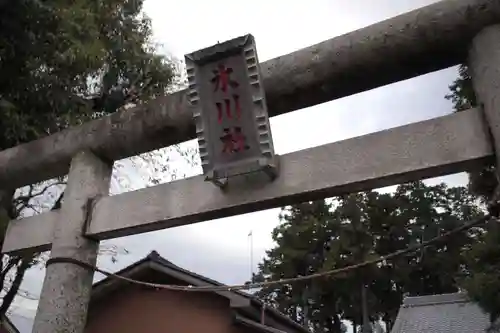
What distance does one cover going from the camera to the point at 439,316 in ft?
61.2

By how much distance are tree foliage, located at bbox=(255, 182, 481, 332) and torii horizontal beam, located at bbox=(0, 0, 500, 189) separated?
1095 inches

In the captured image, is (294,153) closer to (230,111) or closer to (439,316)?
(230,111)

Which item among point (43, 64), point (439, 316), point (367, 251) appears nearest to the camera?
point (43, 64)

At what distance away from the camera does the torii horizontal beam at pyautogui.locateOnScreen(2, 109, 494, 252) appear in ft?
8.36

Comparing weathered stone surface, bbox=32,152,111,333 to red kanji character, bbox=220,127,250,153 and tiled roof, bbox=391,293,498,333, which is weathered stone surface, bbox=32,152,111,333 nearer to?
red kanji character, bbox=220,127,250,153

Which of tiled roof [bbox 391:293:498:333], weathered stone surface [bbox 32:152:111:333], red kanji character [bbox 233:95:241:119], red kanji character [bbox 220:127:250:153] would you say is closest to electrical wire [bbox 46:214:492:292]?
weathered stone surface [bbox 32:152:111:333]

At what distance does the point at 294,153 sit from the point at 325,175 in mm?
277

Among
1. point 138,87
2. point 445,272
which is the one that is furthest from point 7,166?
point 445,272

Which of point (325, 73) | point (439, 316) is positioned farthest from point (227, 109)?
point (439, 316)

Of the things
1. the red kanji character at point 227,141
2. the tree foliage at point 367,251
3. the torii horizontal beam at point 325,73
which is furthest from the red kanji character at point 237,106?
the tree foliage at point 367,251

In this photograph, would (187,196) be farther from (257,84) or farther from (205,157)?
(257,84)

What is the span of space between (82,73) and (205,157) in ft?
11.4

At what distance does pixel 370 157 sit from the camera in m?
2.74

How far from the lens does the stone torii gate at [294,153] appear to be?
8.49ft
